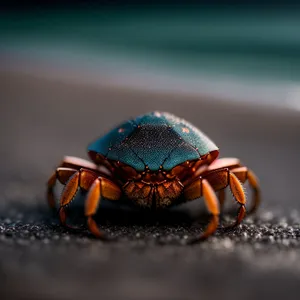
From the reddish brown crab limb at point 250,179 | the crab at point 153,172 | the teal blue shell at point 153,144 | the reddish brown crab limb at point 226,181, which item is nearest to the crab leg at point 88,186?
the crab at point 153,172

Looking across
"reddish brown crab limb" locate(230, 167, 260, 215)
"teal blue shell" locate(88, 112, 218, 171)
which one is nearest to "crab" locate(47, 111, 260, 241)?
"teal blue shell" locate(88, 112, 218, 171)

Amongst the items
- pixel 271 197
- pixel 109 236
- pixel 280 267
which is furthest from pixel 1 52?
pixel 280 267

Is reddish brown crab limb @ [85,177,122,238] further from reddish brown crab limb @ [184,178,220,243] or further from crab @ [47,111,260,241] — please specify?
reddish brown crab limb @ [184,178,220,243]

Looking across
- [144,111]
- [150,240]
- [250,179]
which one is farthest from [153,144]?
[144,111]

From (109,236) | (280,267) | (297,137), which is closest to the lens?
(280,267)

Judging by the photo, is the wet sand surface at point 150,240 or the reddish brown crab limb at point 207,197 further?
the reddish brown crab limb at point 207,197

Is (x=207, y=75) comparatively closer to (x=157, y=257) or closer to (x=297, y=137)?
(x=297, y=137)

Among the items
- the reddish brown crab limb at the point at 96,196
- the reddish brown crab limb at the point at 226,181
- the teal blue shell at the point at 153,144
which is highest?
the teal blue shell at the point at 153,144

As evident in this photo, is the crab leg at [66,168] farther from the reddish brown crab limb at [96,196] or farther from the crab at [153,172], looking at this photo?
the reddish brown crab limb at [96,196]
